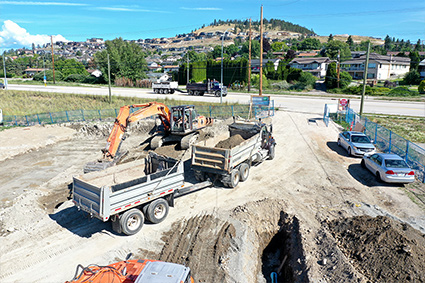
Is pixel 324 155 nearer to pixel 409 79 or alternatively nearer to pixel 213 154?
pixel 213 154

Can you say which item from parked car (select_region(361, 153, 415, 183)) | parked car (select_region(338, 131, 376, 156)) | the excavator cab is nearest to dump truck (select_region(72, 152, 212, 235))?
the excavator cab

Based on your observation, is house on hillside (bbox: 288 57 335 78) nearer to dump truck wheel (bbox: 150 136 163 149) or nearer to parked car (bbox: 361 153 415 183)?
parked car (bbox: 361 153 415 183)

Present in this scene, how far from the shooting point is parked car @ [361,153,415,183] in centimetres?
1447

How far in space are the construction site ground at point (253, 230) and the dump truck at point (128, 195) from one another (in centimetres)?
54

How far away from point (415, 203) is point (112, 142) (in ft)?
44.0

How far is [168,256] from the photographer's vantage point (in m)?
9.52

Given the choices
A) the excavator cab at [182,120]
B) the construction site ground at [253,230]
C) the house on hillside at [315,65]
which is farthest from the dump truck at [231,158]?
the house on hillside at [315,65]

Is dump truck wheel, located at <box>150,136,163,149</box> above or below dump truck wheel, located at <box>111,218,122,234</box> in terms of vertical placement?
above

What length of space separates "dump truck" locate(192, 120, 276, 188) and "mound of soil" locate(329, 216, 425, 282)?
474cm

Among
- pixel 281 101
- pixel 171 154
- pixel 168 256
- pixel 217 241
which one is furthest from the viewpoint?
pixel 281 101

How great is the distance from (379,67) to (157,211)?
72.5 meters

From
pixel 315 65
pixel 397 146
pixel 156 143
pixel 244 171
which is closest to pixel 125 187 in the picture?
pixel 244 171

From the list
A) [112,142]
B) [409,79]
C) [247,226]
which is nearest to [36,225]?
[112,142]

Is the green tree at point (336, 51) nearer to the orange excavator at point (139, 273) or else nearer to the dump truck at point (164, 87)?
the dump truck at point (164, 87)
